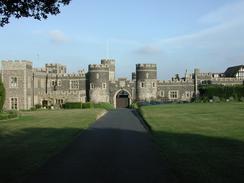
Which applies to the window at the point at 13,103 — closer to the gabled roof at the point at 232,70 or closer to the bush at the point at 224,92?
the bush at the point at 224,92

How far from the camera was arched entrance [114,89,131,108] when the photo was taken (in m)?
76.0

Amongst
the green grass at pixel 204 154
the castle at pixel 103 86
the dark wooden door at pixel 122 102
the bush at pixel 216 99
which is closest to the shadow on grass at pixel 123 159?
the green grass at pixel 204 154

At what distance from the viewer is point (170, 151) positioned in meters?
14.6

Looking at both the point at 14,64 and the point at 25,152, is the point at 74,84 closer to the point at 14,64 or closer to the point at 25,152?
the point at 14,64

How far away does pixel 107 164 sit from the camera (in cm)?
1207

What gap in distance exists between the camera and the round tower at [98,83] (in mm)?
72875

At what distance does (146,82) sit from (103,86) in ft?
23.4

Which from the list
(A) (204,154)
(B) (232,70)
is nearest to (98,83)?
(B) (232,70)

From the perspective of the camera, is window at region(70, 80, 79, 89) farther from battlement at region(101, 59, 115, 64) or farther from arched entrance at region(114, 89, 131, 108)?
battlement at region(101, 59, 115, 64)

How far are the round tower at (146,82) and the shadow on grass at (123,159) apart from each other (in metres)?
54.3

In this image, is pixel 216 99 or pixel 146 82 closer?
pixel 216 99

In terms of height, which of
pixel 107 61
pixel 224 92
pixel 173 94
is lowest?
pixel 173 94

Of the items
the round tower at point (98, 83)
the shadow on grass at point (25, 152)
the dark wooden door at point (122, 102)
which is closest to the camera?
the shadow on grass at point (25, 152)

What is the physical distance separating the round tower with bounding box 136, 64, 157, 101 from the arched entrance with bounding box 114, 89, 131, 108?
2.70 m
